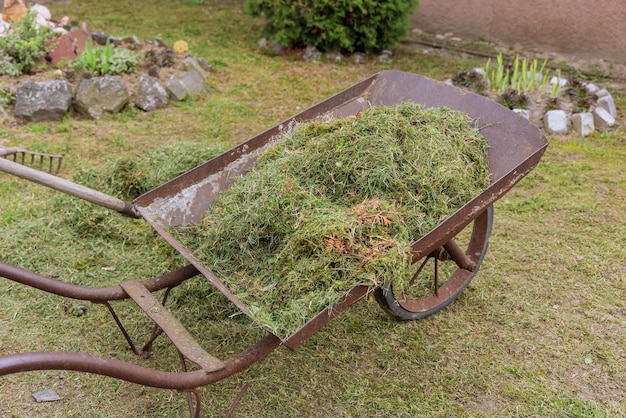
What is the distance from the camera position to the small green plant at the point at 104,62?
255 inches

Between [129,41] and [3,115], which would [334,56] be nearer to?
[129,41]

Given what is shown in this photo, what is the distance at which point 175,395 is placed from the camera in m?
3.12

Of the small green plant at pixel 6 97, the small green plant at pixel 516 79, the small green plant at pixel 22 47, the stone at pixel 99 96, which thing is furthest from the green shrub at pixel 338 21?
the small green plant at pixel 6 97

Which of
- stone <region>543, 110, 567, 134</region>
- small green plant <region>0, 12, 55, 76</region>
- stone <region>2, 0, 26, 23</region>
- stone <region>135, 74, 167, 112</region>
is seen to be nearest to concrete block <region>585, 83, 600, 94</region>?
stone <region>543, 110, 567, 134</region>

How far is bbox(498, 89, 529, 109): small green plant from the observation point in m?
6.13

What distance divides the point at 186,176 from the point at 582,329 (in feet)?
7.76

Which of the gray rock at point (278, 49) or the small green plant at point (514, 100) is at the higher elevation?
the small green plant at point (514, 100)

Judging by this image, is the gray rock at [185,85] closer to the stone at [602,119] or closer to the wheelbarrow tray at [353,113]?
the wheelbarrow tray at [353,113]

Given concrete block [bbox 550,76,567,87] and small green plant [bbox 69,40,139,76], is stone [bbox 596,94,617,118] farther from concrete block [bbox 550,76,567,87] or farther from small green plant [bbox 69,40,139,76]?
small green plant [bbox 69,40,139,76]

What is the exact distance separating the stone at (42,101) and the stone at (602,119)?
497cm

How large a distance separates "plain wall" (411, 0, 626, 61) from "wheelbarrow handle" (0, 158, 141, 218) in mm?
6153

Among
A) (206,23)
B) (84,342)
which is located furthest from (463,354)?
(206,23)

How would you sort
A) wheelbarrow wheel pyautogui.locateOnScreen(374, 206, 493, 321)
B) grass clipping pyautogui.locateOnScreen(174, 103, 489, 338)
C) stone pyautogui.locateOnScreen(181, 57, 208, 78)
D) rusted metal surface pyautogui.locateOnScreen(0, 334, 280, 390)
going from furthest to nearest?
1. stone pyautogui.locateOnScreen(181, 57, 208, 78)
2. wheelbarrow wheel pyautogui.locateOnScreen(374, 206, 493, 321)
3. grass clipping pyautogui.locateOnScreen(174, 103, 489, 338)
4. rusted metal surface pyautogui.locateOnScreen(0, 334, 280, 390)

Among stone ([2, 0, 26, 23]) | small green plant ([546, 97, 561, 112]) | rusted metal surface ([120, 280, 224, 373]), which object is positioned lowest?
small green plant ([546, 97, 561, 112])
